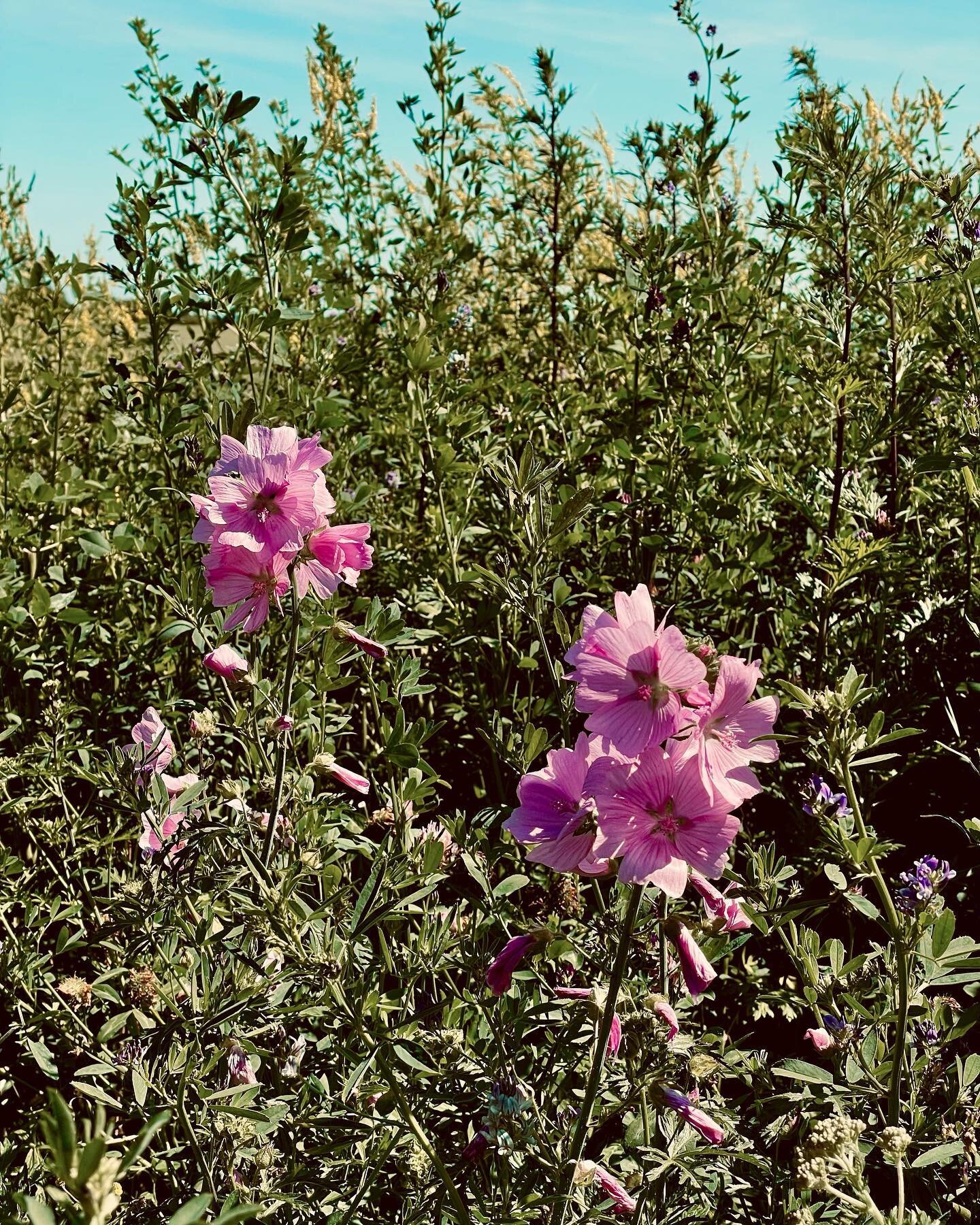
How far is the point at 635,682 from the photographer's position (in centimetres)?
126

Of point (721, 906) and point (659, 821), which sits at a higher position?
point (659, 821)

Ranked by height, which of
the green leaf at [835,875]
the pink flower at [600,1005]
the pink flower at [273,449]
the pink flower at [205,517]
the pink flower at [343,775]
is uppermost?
the pink flower at [273,449]

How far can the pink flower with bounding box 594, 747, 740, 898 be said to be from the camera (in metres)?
1.24

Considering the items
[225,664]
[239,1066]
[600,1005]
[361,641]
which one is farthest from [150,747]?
[600,1005]

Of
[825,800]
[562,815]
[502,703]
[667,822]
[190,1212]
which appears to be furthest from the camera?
[502,703]

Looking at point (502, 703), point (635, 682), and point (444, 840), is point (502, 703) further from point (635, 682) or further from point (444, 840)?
point (635, 682)

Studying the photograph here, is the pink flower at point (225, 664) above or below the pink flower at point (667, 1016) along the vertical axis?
above

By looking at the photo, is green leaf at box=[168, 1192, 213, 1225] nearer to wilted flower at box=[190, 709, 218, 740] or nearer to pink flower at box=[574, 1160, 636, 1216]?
pink flower at box=[574, 1160, 636, 1216]

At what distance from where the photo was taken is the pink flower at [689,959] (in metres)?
1.36

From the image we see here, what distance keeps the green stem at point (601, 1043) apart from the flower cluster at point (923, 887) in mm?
515

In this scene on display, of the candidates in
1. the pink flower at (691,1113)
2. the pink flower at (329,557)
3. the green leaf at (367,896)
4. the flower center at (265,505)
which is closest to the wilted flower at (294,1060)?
the green leaf at (367,896)

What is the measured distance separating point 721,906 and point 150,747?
105 cm

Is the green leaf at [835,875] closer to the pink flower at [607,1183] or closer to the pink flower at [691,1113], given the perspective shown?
the pink flower at [691,1113]

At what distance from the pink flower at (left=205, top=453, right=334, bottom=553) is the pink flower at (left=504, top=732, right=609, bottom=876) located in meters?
0.60
